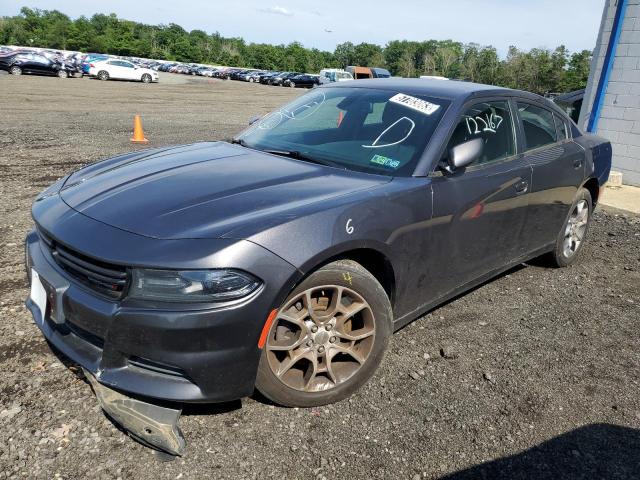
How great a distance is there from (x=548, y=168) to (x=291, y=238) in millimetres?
2630

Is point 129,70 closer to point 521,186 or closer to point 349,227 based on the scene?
point 521,186

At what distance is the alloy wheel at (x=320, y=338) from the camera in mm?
2555

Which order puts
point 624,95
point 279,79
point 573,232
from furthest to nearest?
point 279,79, point 624,95, point 573,232

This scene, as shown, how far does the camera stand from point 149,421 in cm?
236

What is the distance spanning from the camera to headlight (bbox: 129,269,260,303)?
86.7 inches

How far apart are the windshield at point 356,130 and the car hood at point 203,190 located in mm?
180

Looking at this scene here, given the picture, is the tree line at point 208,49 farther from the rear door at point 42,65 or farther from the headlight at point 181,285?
the headlight at point 181,285

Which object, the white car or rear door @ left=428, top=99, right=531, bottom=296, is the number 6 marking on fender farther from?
the white car

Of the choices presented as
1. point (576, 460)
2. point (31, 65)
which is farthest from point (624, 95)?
point (31, 65)

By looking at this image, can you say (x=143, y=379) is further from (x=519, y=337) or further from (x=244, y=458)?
(x=519, y=337)

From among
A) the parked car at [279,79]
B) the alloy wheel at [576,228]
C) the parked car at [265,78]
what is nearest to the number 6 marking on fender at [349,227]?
the alloy wheel at [576,228]

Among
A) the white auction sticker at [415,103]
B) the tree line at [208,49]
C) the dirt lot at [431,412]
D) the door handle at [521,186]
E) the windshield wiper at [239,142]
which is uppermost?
the tree line at [208,49]

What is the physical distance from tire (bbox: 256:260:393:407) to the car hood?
0.40m

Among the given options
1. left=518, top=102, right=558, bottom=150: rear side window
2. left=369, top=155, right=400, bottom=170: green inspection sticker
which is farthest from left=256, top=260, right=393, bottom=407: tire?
left=518, top=102, right=558, bottom=150: rear side window
